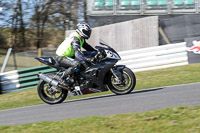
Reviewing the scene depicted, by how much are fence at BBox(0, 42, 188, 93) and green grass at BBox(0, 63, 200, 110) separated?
1.56 ft

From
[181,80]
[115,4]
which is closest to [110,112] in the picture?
[181,80]

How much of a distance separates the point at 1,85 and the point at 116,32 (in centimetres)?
620

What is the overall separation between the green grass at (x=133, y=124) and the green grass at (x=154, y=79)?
4.48m

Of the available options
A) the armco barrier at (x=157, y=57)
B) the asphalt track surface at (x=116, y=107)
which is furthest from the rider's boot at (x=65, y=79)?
the armco barrier at (x=157, y=57)

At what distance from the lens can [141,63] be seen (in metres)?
12.8


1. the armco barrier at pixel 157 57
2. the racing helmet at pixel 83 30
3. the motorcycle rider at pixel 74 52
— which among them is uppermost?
the racing helmet at pixel 83 30

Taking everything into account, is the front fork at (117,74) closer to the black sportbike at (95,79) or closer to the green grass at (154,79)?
the black sportbike at (95,79)

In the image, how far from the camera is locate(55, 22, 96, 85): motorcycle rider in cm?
768

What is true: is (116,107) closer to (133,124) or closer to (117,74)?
(117,74)

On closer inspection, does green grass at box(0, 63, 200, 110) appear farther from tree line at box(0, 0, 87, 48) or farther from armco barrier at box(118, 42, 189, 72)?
tree line at box(0, 0, 87, 48)

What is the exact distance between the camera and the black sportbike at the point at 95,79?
7.51 metres

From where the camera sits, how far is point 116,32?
16.2 m

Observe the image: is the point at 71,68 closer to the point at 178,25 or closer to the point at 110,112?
the point at 110,112

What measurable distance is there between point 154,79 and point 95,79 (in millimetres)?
3647
